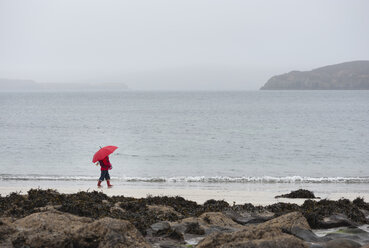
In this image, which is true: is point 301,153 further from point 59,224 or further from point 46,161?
point 59,224

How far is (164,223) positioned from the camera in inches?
342

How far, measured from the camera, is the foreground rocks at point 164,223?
6.41m

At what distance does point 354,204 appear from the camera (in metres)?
12.1

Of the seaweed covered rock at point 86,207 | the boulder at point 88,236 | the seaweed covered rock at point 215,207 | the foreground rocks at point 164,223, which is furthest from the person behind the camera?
the seaweed covered rock at point 215,207

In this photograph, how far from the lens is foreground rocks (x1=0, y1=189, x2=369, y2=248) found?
641 cm

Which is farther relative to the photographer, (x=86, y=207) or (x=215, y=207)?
(x=215, y=207)

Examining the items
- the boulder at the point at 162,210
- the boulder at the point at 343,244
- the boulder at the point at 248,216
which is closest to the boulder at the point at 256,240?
the boulder at the point at 343,244

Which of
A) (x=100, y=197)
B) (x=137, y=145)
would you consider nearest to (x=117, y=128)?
(x=137, y=145)

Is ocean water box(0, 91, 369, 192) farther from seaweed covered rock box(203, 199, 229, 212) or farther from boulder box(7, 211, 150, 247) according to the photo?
boulder box(7, 211, 150, 247)

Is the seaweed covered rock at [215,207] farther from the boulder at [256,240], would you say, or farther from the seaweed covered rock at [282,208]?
the boulder at [256,240]

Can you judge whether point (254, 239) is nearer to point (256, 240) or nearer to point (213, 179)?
point (256, 240)

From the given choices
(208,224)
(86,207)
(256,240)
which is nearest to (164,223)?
(208,224)

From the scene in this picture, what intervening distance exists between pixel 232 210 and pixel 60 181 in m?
12.8

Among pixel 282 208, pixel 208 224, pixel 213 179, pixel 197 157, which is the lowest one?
pixel 197 157
